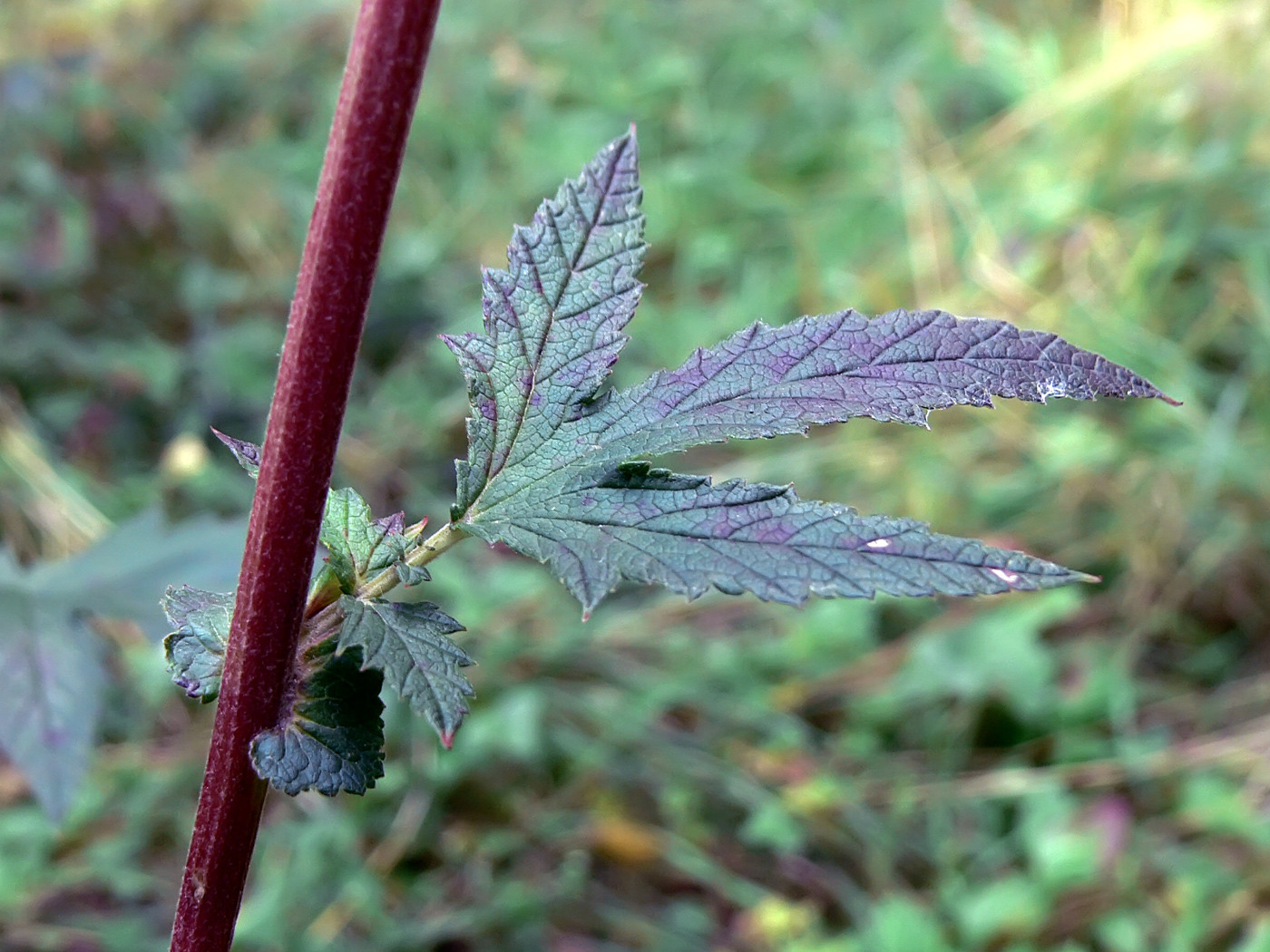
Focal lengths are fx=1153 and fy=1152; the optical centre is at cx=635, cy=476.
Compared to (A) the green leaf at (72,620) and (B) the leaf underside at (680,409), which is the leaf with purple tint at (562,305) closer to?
(B) the leaf underside at (680,409)

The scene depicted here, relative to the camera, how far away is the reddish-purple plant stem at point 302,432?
Answer: 0.31m

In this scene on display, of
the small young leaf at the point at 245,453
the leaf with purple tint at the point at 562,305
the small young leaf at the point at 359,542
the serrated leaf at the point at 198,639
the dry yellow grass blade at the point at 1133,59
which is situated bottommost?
the serrated leaf at the point at 198,639

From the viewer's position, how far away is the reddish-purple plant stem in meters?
0.31

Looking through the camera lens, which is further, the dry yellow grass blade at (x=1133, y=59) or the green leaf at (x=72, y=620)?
the dry yellow grass blade at (x=1133, y=59)

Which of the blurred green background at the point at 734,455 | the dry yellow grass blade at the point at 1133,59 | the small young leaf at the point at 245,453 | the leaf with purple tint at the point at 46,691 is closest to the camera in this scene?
the small young leaf at the point at 245,453

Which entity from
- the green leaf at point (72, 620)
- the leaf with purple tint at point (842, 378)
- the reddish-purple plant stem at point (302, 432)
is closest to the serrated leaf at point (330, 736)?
the reddish-purple plant stem at point (302, 432)

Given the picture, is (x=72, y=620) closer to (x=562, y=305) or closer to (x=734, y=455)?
(x=562, y=305)

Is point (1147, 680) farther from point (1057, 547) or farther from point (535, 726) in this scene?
point (535, 726)

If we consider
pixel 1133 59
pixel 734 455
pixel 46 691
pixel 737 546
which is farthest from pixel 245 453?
pixel 1133 59

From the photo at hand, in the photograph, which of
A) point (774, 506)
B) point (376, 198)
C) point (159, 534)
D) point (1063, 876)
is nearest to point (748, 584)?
point (774, 506)

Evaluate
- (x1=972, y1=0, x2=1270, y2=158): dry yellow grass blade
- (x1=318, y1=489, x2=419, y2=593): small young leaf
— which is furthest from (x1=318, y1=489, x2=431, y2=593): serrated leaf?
(x1=972, y1=0, x2=1270, y2=158): dry yellow grass blade

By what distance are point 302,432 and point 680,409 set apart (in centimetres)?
14

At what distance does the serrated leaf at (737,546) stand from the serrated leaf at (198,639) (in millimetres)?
92

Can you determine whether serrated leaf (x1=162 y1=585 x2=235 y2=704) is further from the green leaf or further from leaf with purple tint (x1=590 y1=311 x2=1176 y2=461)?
the green leaf
